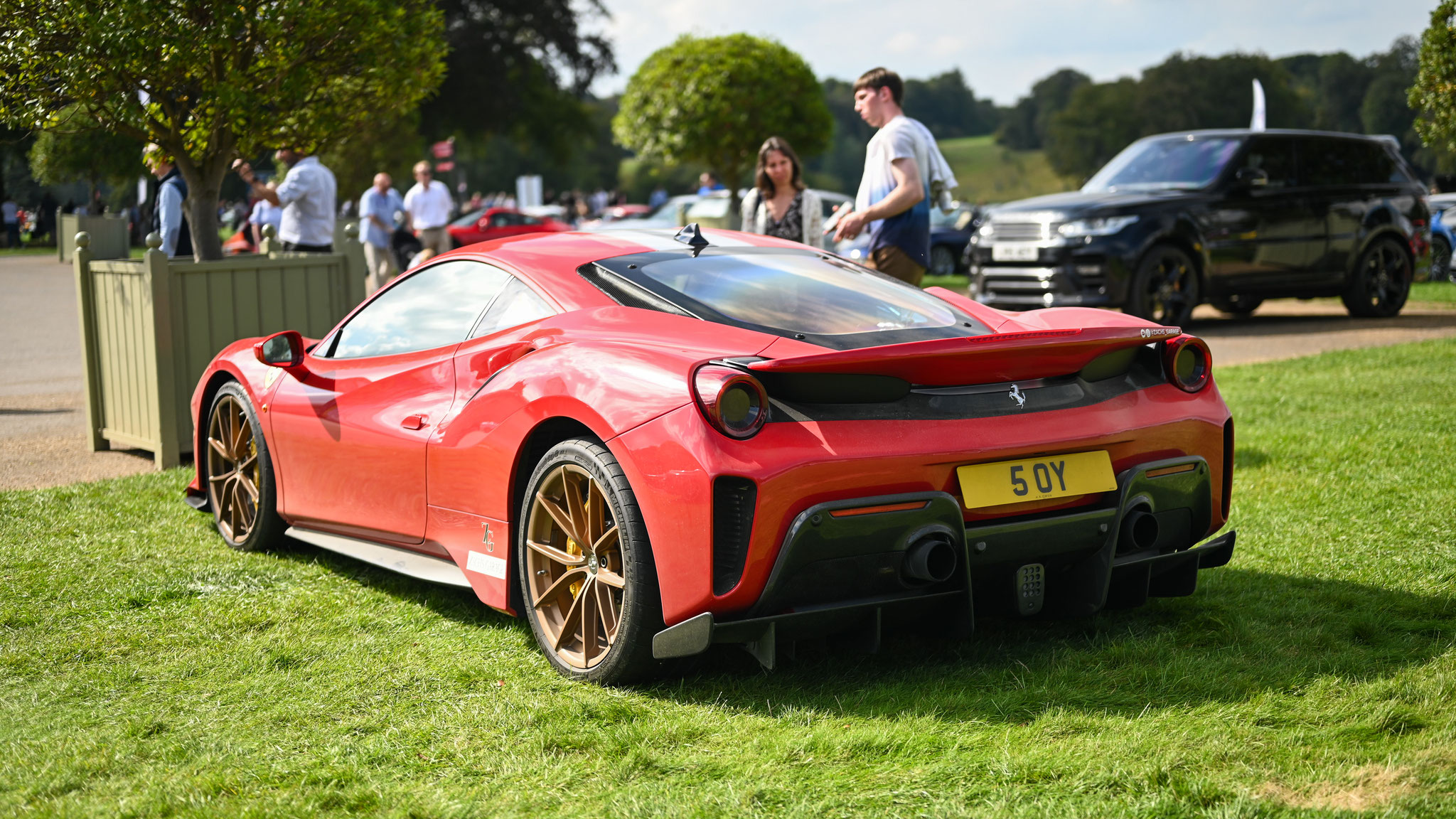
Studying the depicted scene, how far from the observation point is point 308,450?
16.1 ft

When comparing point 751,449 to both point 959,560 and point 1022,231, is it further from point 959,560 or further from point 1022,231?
point 1022,231

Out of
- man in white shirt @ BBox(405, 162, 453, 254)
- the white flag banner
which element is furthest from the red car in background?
the white flag banner

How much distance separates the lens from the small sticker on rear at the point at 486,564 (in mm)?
4016

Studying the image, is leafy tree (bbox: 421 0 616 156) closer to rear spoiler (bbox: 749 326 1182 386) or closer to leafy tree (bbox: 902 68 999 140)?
rear spoiler (bbox: 749 326 1182 386)

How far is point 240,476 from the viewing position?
546cm

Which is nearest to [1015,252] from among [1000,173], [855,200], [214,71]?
[855,200]

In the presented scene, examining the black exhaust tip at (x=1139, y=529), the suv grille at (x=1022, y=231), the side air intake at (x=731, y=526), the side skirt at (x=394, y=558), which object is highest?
the suv grille at (x=1022, y=231)

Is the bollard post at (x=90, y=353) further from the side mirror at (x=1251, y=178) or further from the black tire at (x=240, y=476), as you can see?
the side mirror at (x=1251, y=178)

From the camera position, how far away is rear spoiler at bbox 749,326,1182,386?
335 centimetres

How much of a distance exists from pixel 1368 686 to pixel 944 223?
19.4m

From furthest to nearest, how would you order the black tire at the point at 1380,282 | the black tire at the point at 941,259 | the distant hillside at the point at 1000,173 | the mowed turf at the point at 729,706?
the distant hillside at the point at 1000,173, the black tire at the point at 941,259, the black tire at the point at 1380,282, the mowed turf at the point at 729,706

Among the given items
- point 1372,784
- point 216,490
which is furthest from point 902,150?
point 1372,784

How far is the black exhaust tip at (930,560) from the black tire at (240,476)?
284 cm

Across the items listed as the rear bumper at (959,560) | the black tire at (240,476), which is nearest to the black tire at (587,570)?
the rear bumper at (959,560)
